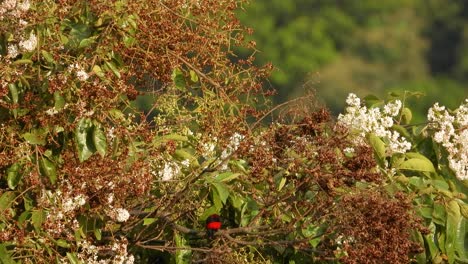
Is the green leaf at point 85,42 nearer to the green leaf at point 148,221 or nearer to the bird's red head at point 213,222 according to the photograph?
the green leaf at point 148,221

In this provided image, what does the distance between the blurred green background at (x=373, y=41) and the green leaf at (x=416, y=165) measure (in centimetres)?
2019

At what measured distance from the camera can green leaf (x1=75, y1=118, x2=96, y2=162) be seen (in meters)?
3.68

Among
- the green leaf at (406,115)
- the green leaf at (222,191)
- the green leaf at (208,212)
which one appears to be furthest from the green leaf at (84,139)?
the green leaf at (406,115)

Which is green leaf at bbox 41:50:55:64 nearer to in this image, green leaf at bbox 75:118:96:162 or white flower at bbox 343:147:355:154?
green leaf at bbox 75:118:96:162

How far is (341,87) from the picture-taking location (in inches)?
963

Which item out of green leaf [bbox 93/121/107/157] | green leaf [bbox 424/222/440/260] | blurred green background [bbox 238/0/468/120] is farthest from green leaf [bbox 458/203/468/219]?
blurred green background [bbox 238/0/468/120]

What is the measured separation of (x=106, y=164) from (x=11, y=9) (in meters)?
0.51

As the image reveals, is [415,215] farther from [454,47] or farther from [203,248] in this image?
[454,47]

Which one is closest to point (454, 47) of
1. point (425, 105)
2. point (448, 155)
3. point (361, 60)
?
point (361, 60)

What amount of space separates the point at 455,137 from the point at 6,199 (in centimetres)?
150

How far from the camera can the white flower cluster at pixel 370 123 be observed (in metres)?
4.29

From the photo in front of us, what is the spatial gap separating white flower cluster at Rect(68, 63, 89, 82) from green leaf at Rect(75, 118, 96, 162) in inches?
4.6

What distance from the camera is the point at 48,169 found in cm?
376

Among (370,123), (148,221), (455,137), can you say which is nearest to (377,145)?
(370,123)
